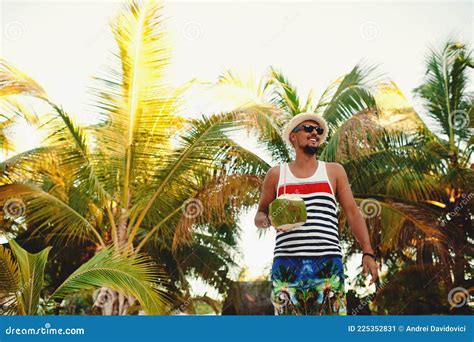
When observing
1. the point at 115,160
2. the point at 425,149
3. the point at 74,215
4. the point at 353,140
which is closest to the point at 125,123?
the point at 115,160

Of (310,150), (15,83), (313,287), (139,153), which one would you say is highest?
(15,83)

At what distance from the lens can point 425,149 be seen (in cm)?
1145

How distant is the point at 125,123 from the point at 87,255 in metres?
6.47

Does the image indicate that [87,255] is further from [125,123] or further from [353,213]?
[353,213]

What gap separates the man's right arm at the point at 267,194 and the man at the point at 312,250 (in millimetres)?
13

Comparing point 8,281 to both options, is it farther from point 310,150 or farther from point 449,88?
point 449,88

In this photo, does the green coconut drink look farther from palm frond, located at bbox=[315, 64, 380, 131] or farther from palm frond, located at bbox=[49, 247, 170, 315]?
palm frond, located at bbox=[315, 64, 380, 131]

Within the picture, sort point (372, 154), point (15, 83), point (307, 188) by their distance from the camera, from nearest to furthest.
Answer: point (307, 188)
point (15, 83)
point (372, 154)

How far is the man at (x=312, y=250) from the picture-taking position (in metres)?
3.03

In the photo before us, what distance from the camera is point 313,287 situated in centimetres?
304

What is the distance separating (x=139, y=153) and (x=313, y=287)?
6.73 metres

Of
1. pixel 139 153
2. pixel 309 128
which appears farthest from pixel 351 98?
pixel 309 128

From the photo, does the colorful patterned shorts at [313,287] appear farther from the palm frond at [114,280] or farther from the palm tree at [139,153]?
the palm tree at [139,153]

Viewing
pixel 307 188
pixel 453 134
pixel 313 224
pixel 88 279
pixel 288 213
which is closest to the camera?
pixel 288 213
